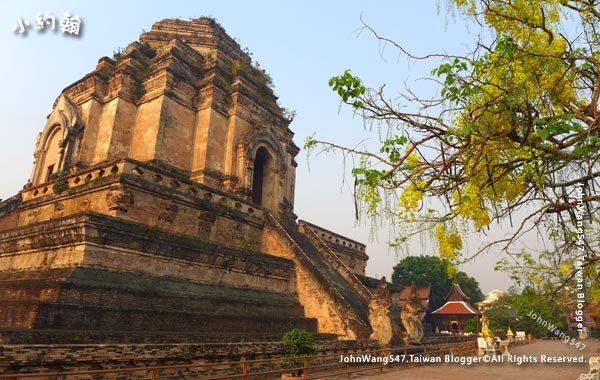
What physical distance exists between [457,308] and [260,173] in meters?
34.0

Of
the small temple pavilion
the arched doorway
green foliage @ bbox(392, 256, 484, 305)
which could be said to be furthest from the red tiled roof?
the arched doorway

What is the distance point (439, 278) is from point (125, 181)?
64990 mm

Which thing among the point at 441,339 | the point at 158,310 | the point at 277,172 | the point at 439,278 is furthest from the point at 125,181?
the point at 439,278

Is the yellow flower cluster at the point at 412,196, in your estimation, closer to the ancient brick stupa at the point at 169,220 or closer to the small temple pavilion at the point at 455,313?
the ancient brick stupa at the point at 169,220

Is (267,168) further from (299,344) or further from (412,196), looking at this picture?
(412,196)

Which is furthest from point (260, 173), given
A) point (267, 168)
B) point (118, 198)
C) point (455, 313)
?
point (455, 313)

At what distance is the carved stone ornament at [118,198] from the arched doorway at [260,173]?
9280mm

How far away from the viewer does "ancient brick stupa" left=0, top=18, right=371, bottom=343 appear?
31.5ft

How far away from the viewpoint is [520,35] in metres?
4.96

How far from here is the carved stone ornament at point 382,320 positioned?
13227mm

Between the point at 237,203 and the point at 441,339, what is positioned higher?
the point at 237,203

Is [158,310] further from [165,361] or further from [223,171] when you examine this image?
[223,171]

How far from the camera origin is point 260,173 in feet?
72.1

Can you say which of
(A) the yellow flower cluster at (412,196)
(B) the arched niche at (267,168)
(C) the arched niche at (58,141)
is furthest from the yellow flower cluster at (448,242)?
(C) the arched niche at (58,141)
